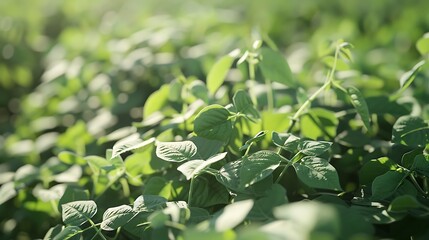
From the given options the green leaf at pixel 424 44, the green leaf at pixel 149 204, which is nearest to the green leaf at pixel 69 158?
the green leaf at pixel 149 204

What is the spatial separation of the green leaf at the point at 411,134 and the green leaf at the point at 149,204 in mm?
493

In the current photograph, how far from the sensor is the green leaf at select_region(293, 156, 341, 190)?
2.93 ft

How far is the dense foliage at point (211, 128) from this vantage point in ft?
2.94

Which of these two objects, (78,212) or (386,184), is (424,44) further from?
(78,212)

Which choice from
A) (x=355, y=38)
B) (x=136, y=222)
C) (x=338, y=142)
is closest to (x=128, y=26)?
(x=355, y=38)

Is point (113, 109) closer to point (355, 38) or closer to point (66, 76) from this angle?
point (66, 76)

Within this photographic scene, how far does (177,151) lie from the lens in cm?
97

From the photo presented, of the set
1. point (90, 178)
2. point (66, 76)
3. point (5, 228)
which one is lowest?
point (5, 228)

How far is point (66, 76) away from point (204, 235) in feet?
4.62

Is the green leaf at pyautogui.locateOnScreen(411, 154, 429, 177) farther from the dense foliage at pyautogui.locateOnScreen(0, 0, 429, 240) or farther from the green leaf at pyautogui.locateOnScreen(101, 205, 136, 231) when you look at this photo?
the green leaf at pyautogui.locateOnScreen(101, 205, 136, 231)

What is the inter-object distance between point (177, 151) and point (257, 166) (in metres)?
0.16

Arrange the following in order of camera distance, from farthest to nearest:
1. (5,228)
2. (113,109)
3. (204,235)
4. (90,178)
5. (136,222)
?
(113,109)
(5,228)
(90,178)
(136,222)
(204,235)

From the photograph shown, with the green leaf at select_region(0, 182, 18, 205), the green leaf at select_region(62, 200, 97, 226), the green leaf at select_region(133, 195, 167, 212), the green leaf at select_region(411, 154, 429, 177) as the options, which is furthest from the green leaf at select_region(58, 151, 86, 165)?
the green leaf at select_region(411, 154, 429, 177)

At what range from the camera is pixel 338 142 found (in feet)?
3.98
